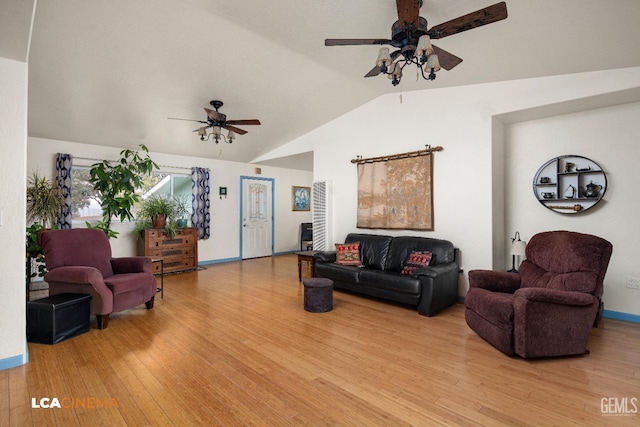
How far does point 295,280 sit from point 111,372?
3268 millimetres

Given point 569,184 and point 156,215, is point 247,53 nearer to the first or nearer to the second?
point 156,215

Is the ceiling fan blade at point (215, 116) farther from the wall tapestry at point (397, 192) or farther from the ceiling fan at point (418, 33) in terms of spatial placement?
the wall tapestry at point (397, 192)

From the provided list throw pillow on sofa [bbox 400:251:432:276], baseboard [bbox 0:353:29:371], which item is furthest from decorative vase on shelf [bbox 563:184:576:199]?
baseboard [bbox 0:353:29:371]

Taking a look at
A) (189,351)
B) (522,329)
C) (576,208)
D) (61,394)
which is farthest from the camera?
(576,208)

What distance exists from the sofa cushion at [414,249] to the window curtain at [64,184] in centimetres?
529

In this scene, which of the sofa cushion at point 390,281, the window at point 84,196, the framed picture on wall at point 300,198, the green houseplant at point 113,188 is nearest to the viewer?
the sofa cushion at point 390,281

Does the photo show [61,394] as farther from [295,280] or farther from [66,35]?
[295,280]

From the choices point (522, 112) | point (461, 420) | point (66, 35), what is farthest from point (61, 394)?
point (522, 112)

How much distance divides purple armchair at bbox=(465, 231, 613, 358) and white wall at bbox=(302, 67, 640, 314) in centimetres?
105

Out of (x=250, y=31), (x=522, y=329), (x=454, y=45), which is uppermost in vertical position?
(x=250, y=31)

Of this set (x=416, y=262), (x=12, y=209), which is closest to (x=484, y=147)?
(x=416, y=262)

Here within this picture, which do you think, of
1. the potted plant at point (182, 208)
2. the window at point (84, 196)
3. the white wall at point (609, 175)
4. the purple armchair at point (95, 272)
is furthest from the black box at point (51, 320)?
the white wall at point (609, 175)

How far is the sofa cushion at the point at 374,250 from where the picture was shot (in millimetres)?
4617

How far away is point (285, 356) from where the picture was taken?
261 centimetres
